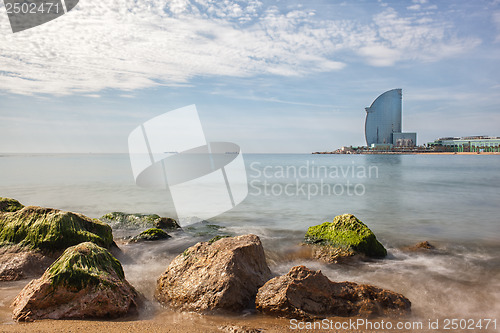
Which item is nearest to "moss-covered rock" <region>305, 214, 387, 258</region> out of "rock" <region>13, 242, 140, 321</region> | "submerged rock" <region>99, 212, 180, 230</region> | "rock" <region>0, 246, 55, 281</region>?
"submerged rock" <region>99, 212, 180, 230</region>

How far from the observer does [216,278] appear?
4.00 metres

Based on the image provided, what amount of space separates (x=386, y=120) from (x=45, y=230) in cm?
15885

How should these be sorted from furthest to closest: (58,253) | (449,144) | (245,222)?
(449,144), (245,222), (58,253)

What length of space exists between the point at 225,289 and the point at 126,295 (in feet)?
3.66

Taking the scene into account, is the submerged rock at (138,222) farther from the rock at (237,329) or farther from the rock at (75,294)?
the rock at (237,329)

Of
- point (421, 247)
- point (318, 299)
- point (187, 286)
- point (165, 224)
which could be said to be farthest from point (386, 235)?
point (187, 286)

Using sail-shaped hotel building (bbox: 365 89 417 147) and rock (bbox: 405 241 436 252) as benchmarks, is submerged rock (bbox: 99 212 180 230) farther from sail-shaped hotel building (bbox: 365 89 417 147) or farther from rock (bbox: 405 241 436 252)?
sail-shaped hotel building (bbox: 365 89 417 147)

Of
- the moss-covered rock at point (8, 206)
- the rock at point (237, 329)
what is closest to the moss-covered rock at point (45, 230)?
the moss-covered rock at point (8, 206)

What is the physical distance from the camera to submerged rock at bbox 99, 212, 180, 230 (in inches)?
342

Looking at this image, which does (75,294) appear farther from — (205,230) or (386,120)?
(386,120)

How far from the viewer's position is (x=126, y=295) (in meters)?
3.76

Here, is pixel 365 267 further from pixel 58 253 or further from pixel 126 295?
pixel 58 253

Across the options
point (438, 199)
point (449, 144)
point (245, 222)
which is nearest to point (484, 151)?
point (449, 144)

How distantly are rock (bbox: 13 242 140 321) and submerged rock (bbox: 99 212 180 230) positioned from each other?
4.89m
